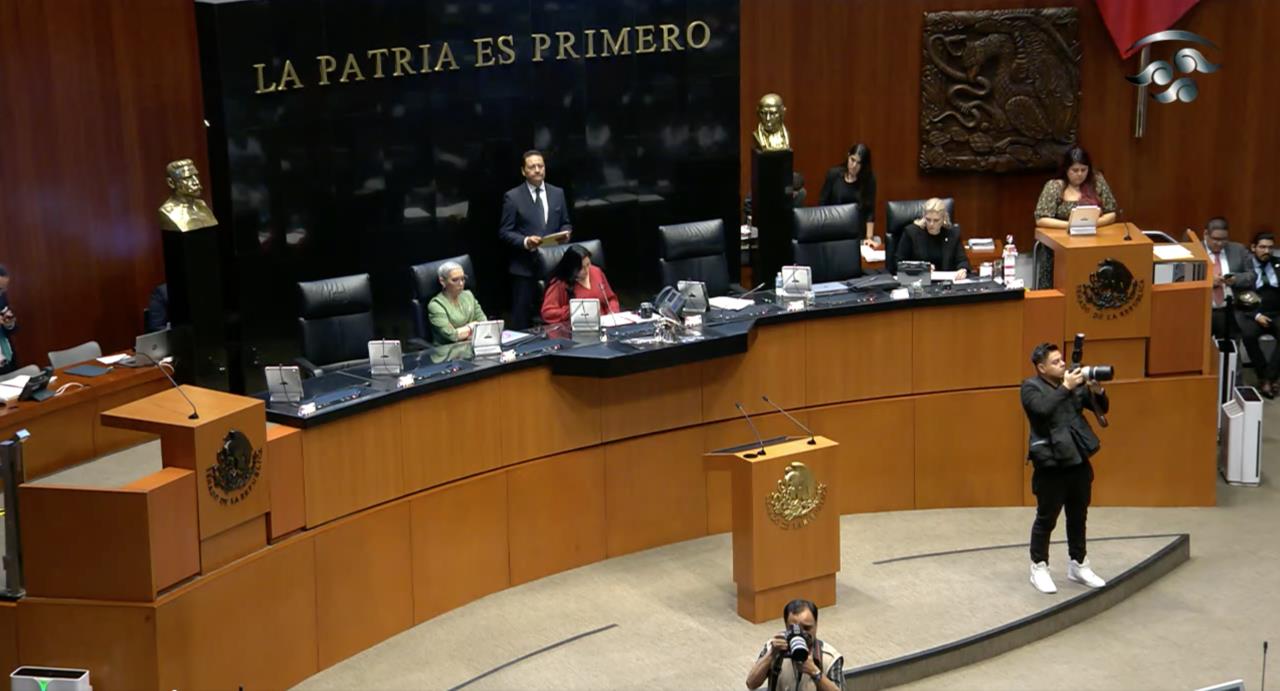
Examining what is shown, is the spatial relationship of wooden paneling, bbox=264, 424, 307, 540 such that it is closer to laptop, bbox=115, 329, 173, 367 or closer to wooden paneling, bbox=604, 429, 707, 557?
laptop, bbox=115, 329, 173, 367

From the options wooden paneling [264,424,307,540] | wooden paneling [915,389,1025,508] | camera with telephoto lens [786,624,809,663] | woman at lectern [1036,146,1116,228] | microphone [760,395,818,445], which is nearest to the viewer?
camera with telephoto lens [786,624,809,663]

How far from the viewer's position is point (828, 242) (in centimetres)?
1002

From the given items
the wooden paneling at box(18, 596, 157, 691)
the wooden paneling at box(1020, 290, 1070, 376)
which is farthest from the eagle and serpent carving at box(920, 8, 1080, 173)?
the wooden paneling at box(18, 596, 157, 691)

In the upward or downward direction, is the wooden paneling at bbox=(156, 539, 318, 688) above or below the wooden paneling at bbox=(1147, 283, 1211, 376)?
below

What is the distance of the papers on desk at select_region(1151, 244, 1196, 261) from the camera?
31.6 feet

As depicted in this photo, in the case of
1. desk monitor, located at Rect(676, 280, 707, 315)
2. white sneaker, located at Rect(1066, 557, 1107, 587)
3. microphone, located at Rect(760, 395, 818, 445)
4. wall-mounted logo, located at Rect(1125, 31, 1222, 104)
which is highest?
wall-mounted logo, located at Rect(1125, 31, 1222, 104)

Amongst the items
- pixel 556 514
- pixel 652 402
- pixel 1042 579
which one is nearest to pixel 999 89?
pixel 652 402

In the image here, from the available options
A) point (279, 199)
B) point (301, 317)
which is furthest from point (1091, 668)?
point (279, 199)

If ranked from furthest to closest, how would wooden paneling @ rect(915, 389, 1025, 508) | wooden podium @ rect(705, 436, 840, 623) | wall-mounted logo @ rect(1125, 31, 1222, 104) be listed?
wall-mounted logo @ rect(1125, 31, 1222, 104) < wooden paneling @ rect(915, 389, 1025, 508) < wooden podium @ rect(705, 436, 840, 623)

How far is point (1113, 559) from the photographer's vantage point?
28.2ft

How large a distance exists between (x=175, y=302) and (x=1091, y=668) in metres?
4.64

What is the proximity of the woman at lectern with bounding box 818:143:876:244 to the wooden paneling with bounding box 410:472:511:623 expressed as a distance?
13.6ft

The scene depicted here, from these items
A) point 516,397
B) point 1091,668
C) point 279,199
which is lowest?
point 1091,668

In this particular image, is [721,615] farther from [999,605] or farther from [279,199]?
[279,199]
